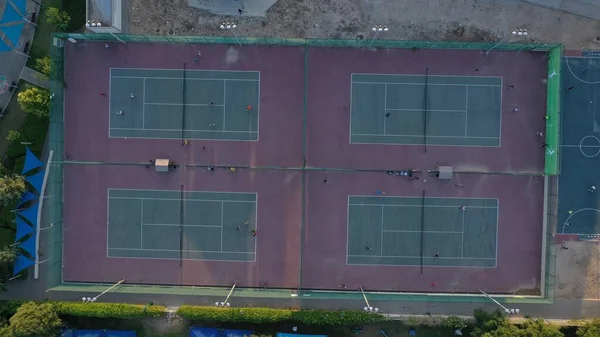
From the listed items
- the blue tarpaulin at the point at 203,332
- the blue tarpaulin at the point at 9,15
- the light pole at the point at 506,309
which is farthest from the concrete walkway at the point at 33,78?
the light pole at the point at 506,309

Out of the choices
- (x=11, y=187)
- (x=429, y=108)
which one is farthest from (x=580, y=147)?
(x=11, y=187)

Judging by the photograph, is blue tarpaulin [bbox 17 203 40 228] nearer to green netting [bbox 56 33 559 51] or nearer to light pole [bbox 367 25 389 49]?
green netting [bbox 56 33 559 51]

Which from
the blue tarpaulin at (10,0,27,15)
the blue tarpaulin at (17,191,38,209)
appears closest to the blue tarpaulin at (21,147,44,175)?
the blue tarpaulin at (17,191,38,209)

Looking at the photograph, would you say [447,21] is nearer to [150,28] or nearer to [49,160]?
[150,28]

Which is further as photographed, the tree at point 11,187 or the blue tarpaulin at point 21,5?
the blue tarpaulin at point 21,5

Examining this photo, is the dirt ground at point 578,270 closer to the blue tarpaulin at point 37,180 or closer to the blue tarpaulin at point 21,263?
the blue tarpaulin at point 37,180
